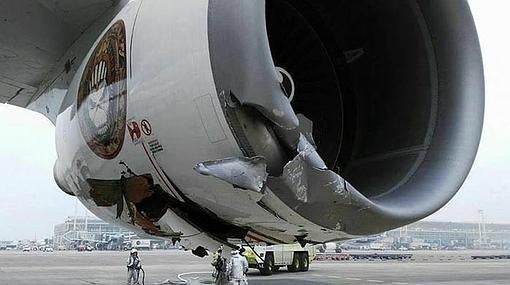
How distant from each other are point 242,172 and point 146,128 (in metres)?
0.63

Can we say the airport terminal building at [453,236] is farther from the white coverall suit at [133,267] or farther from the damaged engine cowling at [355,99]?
the damaged engine cowling at [355,99]

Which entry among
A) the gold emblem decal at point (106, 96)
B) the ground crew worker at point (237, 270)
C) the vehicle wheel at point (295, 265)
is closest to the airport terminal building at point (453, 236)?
the vehicle wheel at point (295, 265)

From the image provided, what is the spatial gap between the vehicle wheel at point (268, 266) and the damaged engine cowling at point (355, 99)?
15.2m

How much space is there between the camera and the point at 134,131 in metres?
2.66

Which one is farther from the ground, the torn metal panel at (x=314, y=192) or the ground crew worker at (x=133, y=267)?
the torn metal panel at (x=314, y=192)

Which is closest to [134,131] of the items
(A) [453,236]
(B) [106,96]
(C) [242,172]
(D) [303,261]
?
(B) [106,96]

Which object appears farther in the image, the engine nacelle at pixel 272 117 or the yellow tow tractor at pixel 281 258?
the yellow tow tractor at pixel 281 258

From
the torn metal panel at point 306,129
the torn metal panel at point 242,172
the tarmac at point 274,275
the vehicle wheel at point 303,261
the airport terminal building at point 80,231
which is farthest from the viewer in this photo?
the airport terminal building at point 80,231

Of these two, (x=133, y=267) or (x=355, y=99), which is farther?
(x=133, y=267)

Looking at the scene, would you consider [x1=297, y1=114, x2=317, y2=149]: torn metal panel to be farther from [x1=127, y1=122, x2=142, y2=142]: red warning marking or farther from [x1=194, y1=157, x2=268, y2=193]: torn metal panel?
[x1=127, y1=122, x2=142, y2=142]: red warning marking

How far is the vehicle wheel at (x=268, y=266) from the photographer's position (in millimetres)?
18672

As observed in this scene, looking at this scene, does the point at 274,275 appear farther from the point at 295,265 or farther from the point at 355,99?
the point at 355,99

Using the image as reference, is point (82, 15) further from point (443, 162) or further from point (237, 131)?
point (443, 162)

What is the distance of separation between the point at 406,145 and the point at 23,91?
3.35 metres
